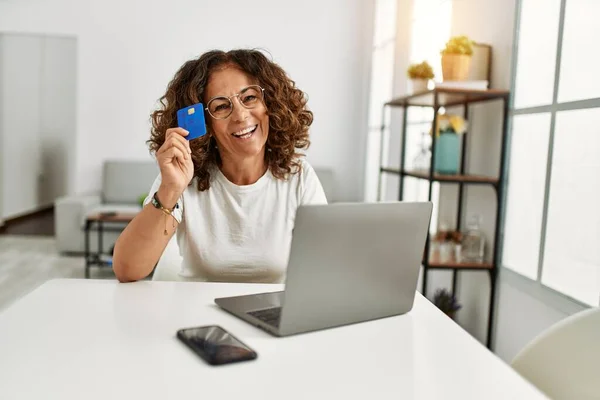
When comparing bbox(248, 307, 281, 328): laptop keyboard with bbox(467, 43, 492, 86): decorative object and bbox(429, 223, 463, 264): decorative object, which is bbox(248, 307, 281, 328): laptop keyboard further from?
bbox(467, 43, 492, 86): decorative object

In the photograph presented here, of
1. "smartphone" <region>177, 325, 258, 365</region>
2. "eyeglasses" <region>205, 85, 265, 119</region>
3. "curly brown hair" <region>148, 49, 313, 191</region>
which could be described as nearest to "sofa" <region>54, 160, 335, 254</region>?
"curly brown hair" <region>148, 49, 313, 191</region>

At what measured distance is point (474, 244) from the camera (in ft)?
8.66

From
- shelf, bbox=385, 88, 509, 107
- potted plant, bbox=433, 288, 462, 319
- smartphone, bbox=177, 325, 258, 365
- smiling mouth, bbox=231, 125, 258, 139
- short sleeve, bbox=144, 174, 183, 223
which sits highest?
shelf, bbox=385, 88, 509, 107

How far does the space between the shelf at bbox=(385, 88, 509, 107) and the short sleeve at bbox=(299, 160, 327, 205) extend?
41.4 inches

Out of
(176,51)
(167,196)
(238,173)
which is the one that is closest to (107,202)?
(176,51)

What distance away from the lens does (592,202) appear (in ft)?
6.24

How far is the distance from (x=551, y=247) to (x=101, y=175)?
14.7 feet

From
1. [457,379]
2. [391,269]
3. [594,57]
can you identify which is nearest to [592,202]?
[594,57]

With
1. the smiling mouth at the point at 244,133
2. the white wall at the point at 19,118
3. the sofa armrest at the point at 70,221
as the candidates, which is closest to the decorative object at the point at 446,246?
the smiling mouth at the point at 244,133

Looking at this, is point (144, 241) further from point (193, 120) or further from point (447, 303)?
point (447, 303)

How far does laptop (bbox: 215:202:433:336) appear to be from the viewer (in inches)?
37.0

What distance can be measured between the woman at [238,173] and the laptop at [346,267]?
388 mm

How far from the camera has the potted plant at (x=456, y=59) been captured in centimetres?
253

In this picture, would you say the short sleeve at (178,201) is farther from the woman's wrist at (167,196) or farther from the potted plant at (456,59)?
the potted plant at (456,59)
